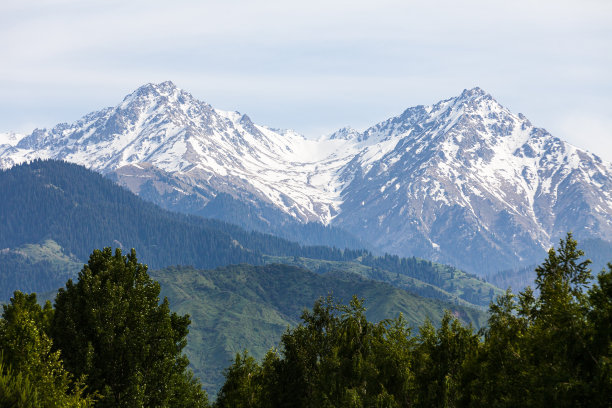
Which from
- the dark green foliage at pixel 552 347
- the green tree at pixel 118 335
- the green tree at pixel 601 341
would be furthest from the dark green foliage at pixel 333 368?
the green tree at pixel 601 341

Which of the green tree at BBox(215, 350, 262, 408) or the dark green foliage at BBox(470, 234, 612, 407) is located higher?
the dark green foliage at BBox(470, 234, 612, 407)

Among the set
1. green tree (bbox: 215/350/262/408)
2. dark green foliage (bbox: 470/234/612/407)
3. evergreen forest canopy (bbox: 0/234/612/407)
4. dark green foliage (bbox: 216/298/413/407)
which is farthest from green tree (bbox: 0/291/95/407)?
dark green foliage (bbox: 470/234/612/407)

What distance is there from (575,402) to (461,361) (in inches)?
934

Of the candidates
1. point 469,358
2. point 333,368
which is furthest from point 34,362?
point 469,358

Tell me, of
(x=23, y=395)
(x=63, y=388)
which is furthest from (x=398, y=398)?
(x=23, y=395)

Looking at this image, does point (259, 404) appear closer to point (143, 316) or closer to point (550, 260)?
point (143, 316)

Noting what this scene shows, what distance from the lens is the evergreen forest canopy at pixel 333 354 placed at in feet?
148

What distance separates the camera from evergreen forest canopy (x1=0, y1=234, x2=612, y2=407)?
4512 centimetres

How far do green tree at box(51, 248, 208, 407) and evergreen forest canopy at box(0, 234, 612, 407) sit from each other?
0.42ft

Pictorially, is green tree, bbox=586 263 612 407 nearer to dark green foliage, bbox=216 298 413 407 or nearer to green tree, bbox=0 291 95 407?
dark green foliage, bbox=216 298 413 407

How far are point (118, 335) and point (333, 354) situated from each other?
21.5m

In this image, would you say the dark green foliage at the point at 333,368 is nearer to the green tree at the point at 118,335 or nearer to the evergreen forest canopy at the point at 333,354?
the evergreen forest canopy at the point at 333,354

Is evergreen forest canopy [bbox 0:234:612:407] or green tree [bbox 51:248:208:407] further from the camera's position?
green tree [bbox 51:248:208:407]

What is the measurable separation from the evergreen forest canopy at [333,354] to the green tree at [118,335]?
0.13 meters
